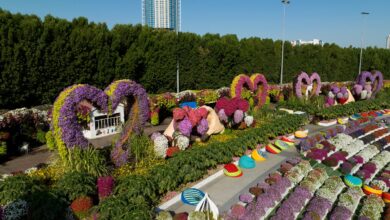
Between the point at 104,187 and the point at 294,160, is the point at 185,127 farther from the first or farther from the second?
the point at 104,187

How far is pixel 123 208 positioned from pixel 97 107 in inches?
152

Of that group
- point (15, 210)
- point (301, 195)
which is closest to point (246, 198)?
point (301, 195)

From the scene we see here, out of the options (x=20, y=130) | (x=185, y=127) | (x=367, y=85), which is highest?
(x=367, y=85)

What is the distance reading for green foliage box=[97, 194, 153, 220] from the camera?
6758mm

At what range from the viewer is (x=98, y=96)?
9.52 m

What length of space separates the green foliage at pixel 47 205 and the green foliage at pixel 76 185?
249 millimetres

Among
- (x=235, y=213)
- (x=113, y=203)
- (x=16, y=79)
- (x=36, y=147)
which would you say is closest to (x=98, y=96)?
(x=113, y=203)

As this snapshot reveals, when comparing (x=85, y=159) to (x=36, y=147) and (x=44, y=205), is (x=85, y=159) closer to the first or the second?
→ (x=44, y=205)

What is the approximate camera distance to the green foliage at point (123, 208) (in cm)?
676

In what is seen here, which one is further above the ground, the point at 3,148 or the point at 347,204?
the point at 3,148

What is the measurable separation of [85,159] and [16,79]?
8.46 metres

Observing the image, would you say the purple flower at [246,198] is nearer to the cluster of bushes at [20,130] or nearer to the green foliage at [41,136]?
the cluster of bushes at [20,130]

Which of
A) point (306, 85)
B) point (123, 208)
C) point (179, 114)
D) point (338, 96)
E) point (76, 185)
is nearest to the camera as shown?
point (123, 208)

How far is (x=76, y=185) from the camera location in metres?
7.86
